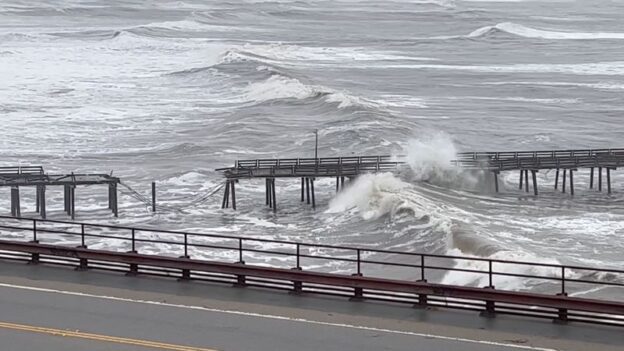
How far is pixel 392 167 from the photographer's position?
5316cm

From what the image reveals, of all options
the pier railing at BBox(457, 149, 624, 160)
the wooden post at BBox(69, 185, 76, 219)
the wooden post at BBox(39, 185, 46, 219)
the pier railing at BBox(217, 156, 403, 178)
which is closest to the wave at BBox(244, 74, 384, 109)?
the pier railing at BBox(457, 149, 624, 160)

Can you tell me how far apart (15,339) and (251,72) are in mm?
79964

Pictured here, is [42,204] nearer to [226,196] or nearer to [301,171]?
[226,196]

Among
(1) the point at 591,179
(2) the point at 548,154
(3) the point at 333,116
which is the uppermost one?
(3) the point at 333,116

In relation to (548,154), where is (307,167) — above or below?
below

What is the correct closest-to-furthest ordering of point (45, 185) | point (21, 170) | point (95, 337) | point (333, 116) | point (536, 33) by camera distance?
1. point (95, 337)
2. point (45, 185)
3. point (21, 170)
4. point (333, 116)
5. point (536, 33)

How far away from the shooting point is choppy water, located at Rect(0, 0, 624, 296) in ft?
143

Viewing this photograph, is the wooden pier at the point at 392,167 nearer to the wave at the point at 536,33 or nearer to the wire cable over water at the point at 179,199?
the wire cable over water at the point at 179,199

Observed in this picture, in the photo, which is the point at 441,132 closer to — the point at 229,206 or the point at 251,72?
the point at 229,206

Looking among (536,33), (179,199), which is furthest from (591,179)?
(536,33)

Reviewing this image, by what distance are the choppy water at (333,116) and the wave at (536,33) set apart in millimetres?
490

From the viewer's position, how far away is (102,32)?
140250 millimetres

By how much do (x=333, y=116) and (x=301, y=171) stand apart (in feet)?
79.5

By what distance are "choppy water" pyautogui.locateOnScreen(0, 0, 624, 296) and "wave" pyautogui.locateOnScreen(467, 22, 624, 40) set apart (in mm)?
490
